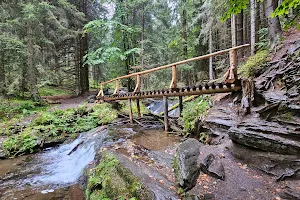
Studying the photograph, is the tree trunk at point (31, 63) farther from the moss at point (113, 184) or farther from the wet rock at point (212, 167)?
the wet rock at point (212, 167)

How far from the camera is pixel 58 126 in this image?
10484mm

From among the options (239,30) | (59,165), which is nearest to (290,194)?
(59,165)

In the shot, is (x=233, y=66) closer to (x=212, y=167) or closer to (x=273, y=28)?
(x=212, y=167)

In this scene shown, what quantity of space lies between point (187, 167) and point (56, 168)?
496cm

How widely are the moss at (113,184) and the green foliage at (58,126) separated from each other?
17.7 ft

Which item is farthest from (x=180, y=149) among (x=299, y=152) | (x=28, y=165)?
(x=28, y=165)

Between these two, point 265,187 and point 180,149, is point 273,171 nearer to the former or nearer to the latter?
point 265,187

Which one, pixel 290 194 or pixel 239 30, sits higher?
pixel 239 30

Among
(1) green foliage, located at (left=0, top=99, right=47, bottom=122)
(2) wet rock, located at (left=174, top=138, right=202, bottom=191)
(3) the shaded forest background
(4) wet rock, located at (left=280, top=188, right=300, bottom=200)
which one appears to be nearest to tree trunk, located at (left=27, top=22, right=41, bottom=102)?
(3) the shaded forest background

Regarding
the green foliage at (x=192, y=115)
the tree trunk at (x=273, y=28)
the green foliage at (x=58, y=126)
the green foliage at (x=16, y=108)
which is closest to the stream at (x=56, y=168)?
the green foliage at (x=58, y=126)

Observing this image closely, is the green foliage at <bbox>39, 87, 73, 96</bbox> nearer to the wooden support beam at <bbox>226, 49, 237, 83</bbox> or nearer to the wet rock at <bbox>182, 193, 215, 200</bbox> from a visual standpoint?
the wooden support beam at <bbox>226, 49, 237, 83</bbox>

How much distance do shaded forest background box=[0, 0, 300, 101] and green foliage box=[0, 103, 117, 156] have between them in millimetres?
3989

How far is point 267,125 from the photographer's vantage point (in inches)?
179

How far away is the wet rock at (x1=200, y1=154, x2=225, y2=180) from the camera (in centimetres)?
402
